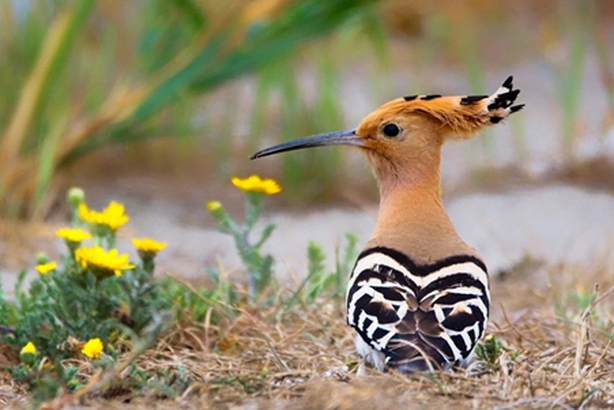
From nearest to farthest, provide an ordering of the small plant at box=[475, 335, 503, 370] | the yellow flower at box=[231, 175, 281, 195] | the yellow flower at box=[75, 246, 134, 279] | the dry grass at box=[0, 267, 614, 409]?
the dry grass at box=[0, 267, 614, 409], the small plant at box=[475, 335, 503, 370], the yellow flower at box=[75, 246, 134, 279], the yellow flower at box=[231, 175, 281, 195]

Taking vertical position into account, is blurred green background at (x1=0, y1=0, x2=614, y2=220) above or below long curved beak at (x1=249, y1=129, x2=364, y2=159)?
above

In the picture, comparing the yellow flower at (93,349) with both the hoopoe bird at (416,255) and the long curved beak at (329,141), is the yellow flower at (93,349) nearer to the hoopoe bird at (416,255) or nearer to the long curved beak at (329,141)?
the hoopoe bird at (416,255)

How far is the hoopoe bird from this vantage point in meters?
1.78

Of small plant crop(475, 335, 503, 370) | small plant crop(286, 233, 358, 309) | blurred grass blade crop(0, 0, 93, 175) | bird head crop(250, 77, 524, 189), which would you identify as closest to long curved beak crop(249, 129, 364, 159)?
bird head crop(250, 77, 524, 189)

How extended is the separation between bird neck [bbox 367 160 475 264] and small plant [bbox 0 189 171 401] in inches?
18.6

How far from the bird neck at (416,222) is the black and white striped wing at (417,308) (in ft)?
0.11

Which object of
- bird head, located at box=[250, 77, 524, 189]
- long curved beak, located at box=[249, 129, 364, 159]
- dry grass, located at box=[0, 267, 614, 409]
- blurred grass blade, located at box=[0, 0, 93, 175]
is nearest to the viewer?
dry grass, located at box=[0, 267, 614, 409]

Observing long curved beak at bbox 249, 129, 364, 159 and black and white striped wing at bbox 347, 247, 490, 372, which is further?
long curved beak at bbox 249, 129, 364, 159

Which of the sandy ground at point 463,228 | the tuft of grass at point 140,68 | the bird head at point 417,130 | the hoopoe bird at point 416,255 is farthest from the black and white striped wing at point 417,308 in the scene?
the tuft of grass at point 140,68

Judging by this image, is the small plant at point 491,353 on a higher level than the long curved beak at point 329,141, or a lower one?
lower

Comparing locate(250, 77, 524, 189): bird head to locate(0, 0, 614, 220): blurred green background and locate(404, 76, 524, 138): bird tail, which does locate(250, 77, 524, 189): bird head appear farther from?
locate(0, 0, 614, 220): blurred green background

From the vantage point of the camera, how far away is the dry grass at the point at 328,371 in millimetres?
1706

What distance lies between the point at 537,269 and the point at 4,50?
2145 mm

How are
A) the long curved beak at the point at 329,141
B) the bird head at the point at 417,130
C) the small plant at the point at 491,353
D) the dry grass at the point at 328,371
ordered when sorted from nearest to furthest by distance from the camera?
the dry grass at the point at 328,371, the small plant at the point at 491,353, the bird head at the point at 417,130, the long curved beak at the point at 329,141
